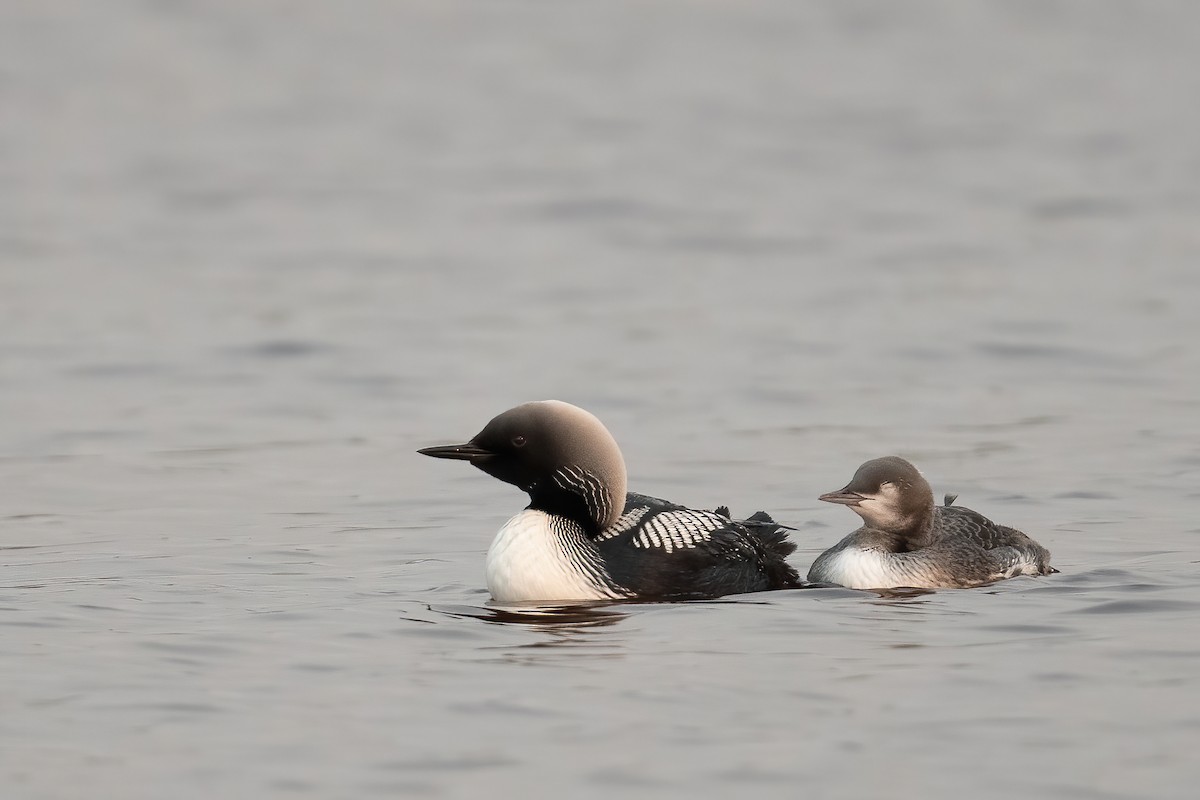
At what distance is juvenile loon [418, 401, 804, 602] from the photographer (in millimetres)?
7477

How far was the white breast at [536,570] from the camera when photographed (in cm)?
743

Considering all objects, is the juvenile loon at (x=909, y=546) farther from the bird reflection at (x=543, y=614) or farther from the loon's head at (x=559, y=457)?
the bird reflection at (x=543, y=614)

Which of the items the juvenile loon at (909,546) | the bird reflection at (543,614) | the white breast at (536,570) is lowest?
the bird reflection at (543,614)

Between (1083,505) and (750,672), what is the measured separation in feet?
11.2

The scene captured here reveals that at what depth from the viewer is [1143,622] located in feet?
23.1

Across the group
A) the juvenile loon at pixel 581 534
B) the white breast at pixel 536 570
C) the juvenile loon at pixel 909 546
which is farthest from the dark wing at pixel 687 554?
the juvenile loon at pixel 909 546

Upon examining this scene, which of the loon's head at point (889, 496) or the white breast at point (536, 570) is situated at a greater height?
the loon's head at point (889, 496)

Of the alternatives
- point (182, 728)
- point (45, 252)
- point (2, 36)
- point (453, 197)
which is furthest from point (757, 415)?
point (2, 36)

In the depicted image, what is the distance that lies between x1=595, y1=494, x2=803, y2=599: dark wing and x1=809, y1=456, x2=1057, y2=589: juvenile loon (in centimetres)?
28

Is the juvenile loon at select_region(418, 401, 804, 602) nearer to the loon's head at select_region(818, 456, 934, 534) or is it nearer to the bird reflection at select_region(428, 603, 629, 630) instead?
the bird reflection at select_region(428, 603, 629, 630)

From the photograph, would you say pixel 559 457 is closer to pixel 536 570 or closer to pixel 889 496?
pixel 536 570

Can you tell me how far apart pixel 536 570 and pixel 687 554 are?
576 millimetres

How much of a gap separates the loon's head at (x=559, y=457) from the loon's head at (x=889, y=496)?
942mm

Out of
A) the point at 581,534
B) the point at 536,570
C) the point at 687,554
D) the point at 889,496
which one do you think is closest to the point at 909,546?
the point at 889,496
